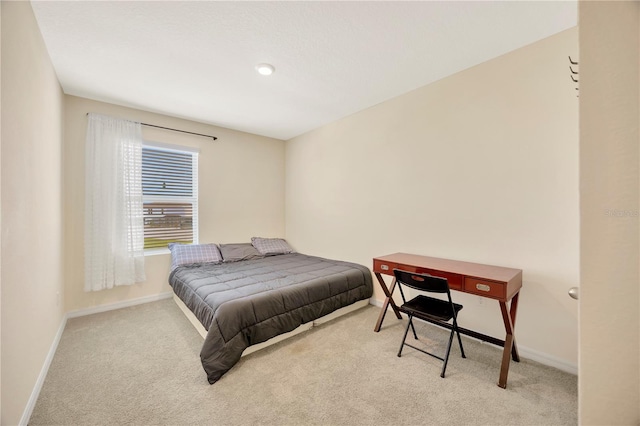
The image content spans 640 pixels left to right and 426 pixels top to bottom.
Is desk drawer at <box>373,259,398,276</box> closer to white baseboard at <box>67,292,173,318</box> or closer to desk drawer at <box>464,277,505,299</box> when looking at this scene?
desk drawer at <box>464,277,505,299</box>

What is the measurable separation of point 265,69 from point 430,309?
8.24 ft

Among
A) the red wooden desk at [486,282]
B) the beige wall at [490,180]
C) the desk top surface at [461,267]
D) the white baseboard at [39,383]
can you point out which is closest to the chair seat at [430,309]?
the red wooden desk at [486,282]

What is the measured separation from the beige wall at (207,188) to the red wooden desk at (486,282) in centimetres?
266

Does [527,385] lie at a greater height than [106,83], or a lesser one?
lesser

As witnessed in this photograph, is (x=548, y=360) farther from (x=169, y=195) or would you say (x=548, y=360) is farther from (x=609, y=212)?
(x=169, y=195)

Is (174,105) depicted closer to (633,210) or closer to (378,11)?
(378,11)

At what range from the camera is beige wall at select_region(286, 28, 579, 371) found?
1.93m

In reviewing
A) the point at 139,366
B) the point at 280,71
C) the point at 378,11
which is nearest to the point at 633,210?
the point at 378,11

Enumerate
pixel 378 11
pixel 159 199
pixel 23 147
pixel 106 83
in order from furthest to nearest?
1. pixel 159 199
2. pixel 106 83
3. pixel 378 11
4. pixel 23 147

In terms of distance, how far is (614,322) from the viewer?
615 millimetres

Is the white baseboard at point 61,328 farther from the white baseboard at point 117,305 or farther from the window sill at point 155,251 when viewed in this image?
the window sill at point 155,251

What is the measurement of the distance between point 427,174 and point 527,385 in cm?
187

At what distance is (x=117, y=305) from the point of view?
3172 millimetres

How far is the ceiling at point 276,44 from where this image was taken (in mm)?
1698
